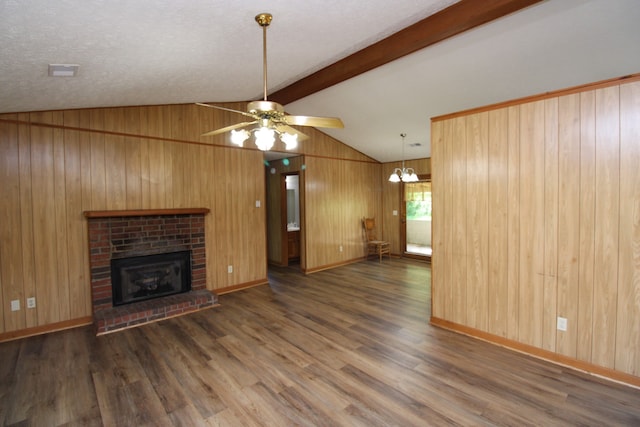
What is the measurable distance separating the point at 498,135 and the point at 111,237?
188 inches

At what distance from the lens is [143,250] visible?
13.8 feet

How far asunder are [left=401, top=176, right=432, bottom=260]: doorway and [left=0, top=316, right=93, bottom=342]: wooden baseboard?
6.49 metres

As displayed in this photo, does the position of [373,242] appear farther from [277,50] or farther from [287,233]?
[277,50]

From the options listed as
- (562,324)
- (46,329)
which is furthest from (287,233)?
(562,324)

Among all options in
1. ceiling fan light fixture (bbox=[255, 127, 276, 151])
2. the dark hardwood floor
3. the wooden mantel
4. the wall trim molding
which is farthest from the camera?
the wooden mantel

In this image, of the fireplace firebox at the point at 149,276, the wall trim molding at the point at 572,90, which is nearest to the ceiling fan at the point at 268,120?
the wall trim molding at the point at 572,90

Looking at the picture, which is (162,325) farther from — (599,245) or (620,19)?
(620,19)

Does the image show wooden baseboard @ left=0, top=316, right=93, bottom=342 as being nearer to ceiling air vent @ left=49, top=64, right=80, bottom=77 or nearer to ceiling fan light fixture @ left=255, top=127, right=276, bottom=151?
ceiling air vent @ left=49, top=64, right=80, bottom=77

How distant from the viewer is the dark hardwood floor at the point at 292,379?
2152 mm

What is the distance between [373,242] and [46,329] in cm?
593

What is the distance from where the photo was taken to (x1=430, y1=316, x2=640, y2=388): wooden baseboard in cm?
249

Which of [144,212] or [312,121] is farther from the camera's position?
[144,212]

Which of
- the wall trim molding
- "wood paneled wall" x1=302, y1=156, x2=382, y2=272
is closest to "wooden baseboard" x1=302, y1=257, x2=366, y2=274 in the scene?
"wood paneled wall" x1=302, y1=156, x2=382, y2=272

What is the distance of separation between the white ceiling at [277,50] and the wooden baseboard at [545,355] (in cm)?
297
